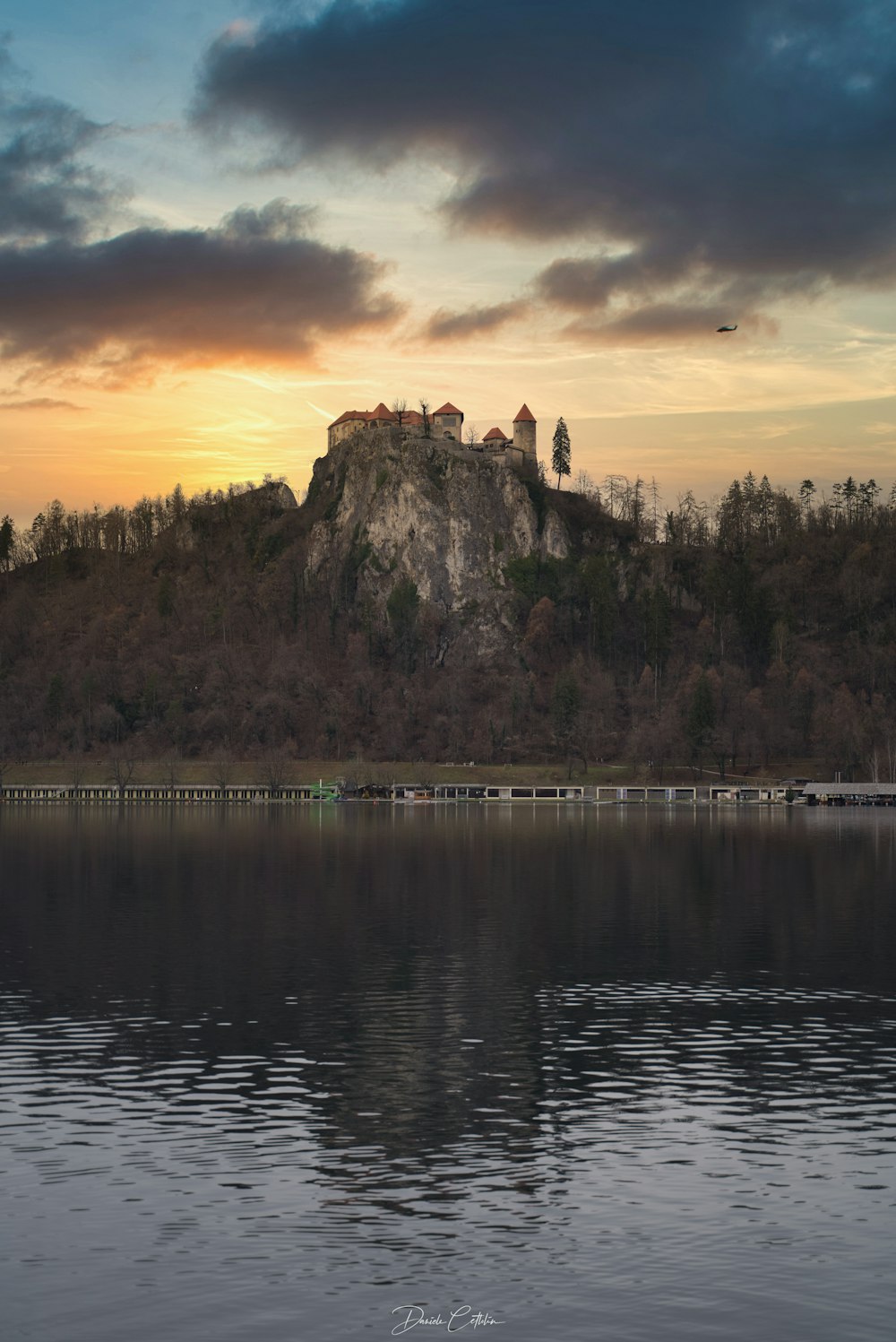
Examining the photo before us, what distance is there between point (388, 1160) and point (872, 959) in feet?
108

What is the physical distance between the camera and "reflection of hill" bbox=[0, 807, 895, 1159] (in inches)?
1336

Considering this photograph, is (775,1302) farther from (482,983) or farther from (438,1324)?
(482,983)

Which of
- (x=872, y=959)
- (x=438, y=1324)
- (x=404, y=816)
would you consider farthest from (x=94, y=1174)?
(x=404, y=816)

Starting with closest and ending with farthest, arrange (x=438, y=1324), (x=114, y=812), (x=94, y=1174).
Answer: (x=438, y=1324), (x=94, y=1174), (x=114, y=812)

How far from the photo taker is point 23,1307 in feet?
67.4

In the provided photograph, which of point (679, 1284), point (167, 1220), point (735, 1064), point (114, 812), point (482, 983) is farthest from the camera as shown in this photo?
point (114, 812)
